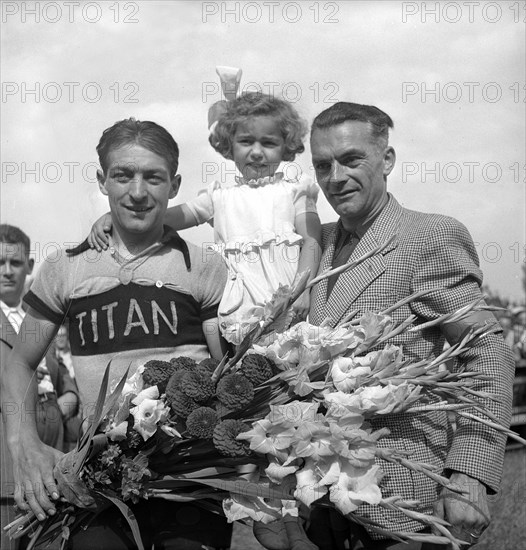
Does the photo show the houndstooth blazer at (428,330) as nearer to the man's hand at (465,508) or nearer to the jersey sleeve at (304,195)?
the man's hand at (465,508)

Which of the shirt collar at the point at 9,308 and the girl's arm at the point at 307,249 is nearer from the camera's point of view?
the girl's arm at the point at 307,249

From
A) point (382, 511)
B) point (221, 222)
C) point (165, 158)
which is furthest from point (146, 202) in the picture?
point (382, 511)

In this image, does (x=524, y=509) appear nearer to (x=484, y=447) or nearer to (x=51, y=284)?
(x=484, y=447)

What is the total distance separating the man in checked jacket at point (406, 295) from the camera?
7.14 ft

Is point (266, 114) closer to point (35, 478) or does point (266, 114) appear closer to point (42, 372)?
point (35, 478)

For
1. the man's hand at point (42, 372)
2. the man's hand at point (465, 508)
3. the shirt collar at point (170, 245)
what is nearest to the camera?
the man's hand at point (465, 508)

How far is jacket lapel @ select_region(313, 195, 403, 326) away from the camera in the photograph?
2.30 m

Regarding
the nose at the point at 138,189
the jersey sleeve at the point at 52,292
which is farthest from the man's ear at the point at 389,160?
the jersey sleeve at the point at 52,292

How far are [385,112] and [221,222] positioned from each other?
1.90 feet

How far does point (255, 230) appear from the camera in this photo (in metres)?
2.53

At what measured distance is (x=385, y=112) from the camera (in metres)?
2.52

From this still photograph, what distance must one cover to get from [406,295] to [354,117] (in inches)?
20.4

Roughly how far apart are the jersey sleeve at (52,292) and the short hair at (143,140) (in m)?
0.30

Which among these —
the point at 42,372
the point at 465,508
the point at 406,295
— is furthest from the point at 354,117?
the point at 42,372
